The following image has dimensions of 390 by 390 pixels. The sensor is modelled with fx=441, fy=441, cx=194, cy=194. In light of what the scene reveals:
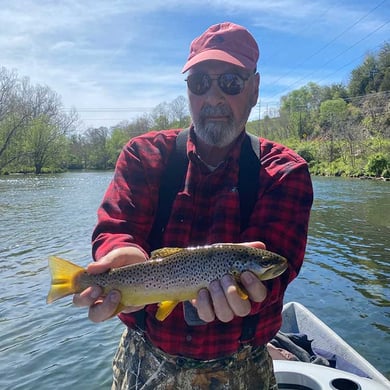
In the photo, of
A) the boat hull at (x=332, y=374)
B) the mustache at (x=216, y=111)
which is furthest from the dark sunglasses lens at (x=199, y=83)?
the boat hull at (x=332, y=374)

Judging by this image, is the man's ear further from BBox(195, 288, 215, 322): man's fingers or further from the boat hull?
the boat hull

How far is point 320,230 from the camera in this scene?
1838 cm

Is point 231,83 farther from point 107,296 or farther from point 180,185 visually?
point 107,296

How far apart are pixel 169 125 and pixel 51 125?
117 feet

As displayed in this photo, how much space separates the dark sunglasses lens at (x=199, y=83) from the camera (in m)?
2.68

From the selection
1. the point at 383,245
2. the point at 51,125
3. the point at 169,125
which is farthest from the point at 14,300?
the point at 169,125

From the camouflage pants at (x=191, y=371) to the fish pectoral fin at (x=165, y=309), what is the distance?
288 millimetres

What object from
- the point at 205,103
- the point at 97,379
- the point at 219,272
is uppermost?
the point at 205,103

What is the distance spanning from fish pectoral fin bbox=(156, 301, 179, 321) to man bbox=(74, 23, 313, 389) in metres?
0.07

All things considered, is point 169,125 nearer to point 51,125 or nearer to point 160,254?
point 51,125

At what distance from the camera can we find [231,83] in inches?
105

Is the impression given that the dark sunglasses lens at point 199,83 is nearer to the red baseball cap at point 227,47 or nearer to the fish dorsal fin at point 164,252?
the red baseball cap at point 227,47

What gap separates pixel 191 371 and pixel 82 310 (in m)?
7.61

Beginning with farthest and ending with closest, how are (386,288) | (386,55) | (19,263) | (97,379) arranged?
(386,55), (19,263), (386,288), (97,379)
